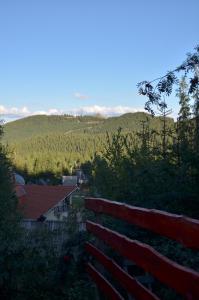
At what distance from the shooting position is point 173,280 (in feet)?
8.29

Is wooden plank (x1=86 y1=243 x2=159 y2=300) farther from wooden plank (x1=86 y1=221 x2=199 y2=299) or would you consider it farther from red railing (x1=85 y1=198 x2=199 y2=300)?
wooden plank (x1=86 y1=221 x2=199 y2=299)

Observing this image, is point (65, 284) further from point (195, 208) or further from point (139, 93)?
point (139, 93)

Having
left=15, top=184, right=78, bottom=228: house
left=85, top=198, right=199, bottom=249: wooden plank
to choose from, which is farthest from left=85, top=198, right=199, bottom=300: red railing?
left=15, top=184, right=78, bottom=228: house

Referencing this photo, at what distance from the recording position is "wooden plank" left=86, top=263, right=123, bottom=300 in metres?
3.95

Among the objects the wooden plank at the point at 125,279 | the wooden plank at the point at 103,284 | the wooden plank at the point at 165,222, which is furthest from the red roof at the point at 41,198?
the wooden plank at the point at 165,222

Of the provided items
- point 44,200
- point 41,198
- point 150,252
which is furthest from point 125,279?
point 41,198

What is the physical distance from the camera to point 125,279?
3574mm

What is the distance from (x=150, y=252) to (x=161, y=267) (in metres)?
0.23

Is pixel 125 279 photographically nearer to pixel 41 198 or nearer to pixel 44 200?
pixel 44 200

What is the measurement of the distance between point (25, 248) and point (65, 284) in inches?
23.8

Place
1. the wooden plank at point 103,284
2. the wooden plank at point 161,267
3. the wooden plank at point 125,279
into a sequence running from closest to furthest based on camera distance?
the wooden plank at point 161,267
the wooden plank at point 125,279
the wooden plank at point 103,284

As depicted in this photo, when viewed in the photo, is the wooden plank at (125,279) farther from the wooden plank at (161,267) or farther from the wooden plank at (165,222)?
the wooden plank at (165,222)

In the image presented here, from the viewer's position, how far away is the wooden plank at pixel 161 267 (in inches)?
92.9

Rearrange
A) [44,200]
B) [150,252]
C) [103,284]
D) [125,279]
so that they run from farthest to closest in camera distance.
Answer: [44,200]
[103,284]
[125,279]
[150,252]
